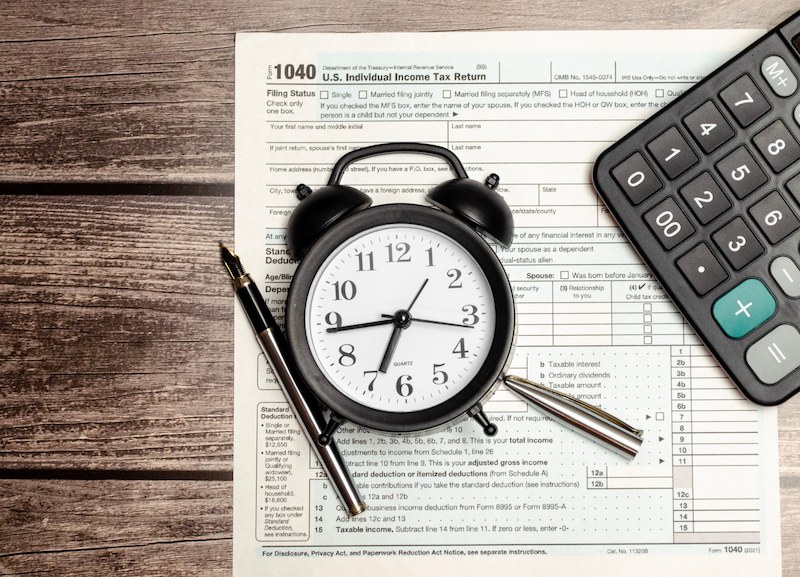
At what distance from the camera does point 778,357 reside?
558 mm

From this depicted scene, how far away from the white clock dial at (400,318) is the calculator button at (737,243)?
0.21m

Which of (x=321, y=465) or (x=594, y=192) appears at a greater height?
(x=594, y=192)

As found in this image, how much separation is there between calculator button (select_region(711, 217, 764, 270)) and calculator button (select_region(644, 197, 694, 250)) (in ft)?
0.09

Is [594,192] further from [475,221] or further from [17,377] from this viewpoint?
[17,377]

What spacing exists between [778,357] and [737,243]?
10 cm

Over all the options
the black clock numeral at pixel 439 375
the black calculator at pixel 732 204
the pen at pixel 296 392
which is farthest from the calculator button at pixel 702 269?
the pen at pixel 296 392

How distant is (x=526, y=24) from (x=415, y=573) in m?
0.50

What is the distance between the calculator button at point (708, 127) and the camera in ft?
1.87

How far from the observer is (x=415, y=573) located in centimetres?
57

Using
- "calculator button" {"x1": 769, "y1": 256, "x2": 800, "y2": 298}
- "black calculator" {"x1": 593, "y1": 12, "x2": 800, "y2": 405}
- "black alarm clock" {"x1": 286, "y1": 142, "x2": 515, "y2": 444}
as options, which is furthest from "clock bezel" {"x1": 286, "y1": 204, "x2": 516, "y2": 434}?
"calculator button" {"x1": 769, "y1": 256, "x2": 800, "y2": 298}

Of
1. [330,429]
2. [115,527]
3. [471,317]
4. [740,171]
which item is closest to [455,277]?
[471,317]

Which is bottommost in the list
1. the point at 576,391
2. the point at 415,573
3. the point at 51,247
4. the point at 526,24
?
the point at 415,573

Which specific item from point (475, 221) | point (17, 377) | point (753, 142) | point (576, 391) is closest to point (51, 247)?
point (17, 377)

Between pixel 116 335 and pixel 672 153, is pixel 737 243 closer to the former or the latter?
pixel 672 153
